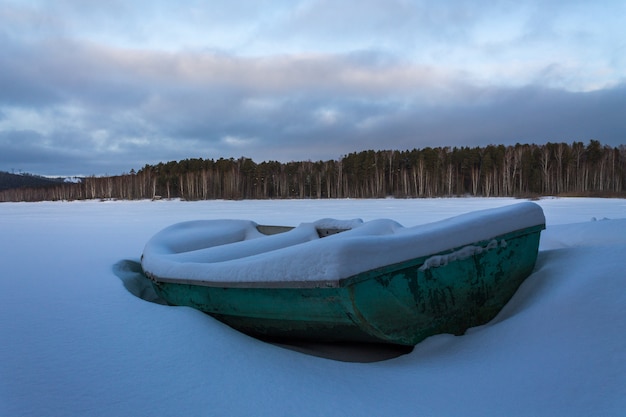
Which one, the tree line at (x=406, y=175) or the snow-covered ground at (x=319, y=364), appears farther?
the tree line at (x=406, y=175)

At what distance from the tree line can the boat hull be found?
37.2 m

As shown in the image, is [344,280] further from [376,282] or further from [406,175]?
[406,175]

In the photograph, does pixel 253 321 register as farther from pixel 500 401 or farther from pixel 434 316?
pixel 500 401

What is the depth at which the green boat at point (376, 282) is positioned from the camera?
1.97 metres

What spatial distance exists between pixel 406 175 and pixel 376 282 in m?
42.7

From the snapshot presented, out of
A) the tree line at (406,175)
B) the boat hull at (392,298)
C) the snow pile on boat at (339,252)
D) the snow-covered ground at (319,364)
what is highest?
the tree line at (406,175)

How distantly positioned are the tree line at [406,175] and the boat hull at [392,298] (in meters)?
37.2

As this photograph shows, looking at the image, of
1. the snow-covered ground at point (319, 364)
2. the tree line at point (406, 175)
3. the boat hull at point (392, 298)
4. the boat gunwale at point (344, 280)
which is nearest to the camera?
the snow-covered ground at point (319, 364)

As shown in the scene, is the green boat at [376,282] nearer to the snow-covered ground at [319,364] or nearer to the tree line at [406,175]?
the snow-covered ground at [319,364]

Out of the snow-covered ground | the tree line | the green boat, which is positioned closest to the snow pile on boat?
the green boat

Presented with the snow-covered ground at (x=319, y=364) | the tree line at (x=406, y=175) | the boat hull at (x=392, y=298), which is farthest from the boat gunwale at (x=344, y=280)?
the tree line at (x=406, y=175)

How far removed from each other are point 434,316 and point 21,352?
7.00 ft

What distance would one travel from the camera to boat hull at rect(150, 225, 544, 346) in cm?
202

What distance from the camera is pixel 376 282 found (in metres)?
2.00
